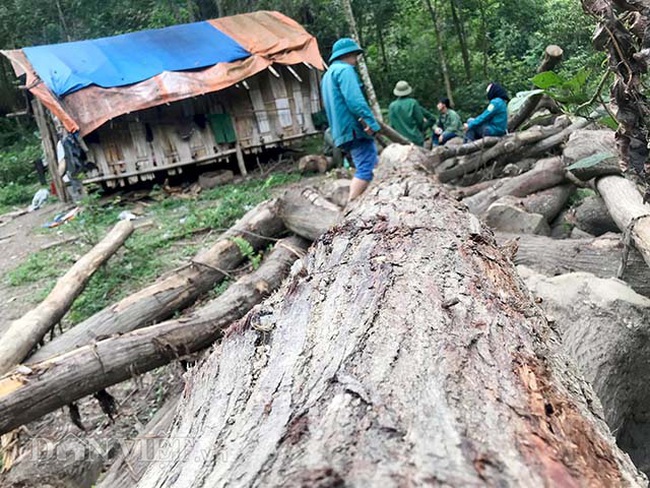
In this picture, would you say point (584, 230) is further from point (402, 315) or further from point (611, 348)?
point (402, 315)

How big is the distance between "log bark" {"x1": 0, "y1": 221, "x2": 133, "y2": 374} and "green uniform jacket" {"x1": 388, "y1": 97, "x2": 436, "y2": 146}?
522 cm

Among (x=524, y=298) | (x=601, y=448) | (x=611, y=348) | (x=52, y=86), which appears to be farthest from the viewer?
(x=52, y=86)

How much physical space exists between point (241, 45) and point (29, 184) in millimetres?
7051

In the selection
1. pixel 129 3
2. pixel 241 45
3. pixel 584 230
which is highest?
pixel 129 3

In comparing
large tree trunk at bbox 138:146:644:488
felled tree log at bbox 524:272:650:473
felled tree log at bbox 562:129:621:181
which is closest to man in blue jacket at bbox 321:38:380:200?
felled tree log at bbox 562:129:621:181

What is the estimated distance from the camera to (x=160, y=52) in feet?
37.3

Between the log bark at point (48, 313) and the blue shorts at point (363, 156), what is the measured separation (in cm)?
273

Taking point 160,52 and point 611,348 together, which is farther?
point 160,52

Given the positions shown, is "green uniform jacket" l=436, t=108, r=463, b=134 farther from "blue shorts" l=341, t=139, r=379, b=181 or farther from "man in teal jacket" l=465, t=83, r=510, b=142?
"blue shorts" l=341, t=139, r=379, b=181

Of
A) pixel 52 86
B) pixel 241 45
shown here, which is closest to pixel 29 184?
pixel 52 86

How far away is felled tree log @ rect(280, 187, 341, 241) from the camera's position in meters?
5.36

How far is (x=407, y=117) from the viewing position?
9438 millimetres

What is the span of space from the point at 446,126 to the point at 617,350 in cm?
670

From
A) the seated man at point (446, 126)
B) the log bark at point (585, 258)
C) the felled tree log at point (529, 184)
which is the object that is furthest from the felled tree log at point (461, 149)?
the log bark at point (585, 258)
